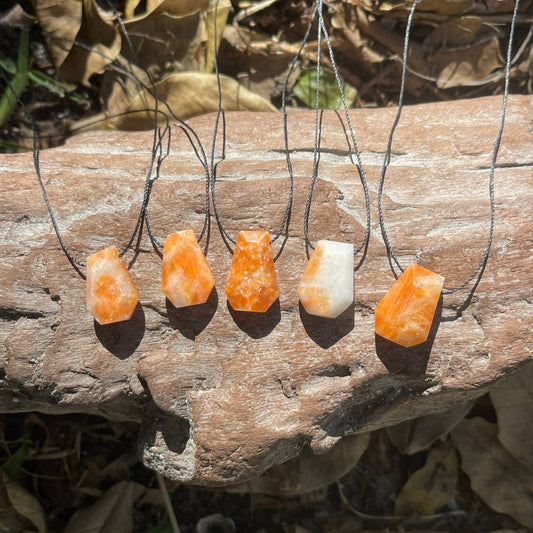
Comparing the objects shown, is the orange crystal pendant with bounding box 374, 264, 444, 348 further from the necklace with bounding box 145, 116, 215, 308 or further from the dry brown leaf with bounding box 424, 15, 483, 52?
the dry brown leaf with bounding box 424, 15, 483, 52

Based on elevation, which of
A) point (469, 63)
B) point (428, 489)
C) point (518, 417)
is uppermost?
point (469, 63)

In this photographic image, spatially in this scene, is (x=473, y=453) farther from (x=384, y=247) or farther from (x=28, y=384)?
(x=28, y=384)

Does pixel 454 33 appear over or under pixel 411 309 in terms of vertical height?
over

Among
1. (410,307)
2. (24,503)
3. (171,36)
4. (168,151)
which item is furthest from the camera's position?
(171,36)

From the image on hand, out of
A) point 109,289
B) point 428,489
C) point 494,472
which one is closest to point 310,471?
point 428,489

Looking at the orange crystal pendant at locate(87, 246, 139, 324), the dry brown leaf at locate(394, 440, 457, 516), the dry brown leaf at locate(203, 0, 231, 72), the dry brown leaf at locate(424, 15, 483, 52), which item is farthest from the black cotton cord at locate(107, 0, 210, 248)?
the dry brown leaf at locate(394, 440, 457, 516)

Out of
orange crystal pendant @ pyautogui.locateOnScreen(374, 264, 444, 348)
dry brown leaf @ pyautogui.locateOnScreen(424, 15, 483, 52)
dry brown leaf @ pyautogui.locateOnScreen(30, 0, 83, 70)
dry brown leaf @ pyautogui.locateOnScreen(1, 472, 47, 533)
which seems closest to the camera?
orange crystal pendant @ pyautogui.locateOnScreen(374, 264, 444, 348)

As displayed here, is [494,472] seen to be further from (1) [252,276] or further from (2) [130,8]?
(2) [130,8]
